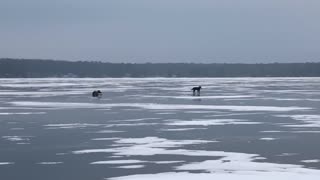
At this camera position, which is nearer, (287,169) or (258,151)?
(287,169)

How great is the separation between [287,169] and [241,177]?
107cm

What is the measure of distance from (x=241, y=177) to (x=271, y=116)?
13021mm

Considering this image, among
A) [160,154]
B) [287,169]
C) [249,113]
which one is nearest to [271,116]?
[249,113]

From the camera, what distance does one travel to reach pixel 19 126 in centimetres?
1911

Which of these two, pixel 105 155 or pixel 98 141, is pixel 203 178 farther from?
pixel 98 141

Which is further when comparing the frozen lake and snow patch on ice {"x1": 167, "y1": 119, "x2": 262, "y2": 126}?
snow patch on ice {"x1": 167, "y1": 119, "x2": 262, "y2": 126}

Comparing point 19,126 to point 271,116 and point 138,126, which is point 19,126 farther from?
point 271,116

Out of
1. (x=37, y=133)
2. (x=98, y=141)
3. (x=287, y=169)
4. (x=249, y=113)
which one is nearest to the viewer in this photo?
(x=287, y=169)

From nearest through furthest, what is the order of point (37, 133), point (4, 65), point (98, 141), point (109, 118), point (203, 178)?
point (203, 178), point (98, 141), point (37, 133), point (109, 118), point (4, 65)

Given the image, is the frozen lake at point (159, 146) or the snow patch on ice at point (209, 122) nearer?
the frozen lake at point (159, 146)

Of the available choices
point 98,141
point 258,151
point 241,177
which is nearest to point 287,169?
point 241,177

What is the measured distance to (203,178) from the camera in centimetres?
988

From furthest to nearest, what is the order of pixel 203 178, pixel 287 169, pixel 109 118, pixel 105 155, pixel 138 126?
pixel 109 118 → pixel 138 126 → pixel 105 155 → pixel 287 169 → pixel 203 178

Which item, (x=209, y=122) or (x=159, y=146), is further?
(x=209, y=122)
